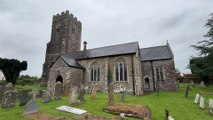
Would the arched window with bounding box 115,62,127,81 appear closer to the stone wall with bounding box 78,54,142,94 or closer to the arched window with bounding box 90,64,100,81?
the stone wall with bounding box 78,54,142,94

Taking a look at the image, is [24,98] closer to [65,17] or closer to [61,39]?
[61,39]

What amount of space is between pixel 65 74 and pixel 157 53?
17.2m

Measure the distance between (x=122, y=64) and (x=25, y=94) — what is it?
44.1ft

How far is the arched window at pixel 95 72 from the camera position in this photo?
2314cm

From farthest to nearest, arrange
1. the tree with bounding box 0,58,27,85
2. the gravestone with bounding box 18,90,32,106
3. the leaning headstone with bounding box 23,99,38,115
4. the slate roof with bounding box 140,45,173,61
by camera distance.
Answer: the tree with bounding box 0,58,27,85
the slate roof with bounding box 140,45,173,61
the gravestone with bounding box 18,90,32,106
the leaning headstone with bounding box 23,99,38,115

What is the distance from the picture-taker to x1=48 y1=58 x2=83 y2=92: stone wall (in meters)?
21.2

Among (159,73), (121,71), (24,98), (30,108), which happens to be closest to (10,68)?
(24,98)

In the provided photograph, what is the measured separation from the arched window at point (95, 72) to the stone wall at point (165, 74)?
8.55m

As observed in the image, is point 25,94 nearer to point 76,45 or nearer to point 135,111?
point 135,111

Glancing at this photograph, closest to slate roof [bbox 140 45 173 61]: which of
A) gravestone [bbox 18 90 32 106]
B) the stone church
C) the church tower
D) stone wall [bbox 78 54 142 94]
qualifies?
the stone church

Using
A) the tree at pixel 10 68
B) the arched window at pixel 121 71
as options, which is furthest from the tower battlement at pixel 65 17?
the arched window at pixel 121 71

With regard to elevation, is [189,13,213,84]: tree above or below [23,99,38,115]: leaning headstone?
above

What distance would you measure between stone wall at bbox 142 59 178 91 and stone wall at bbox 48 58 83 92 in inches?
466

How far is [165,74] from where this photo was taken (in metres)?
24.2
